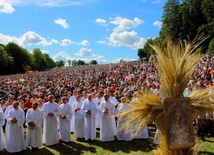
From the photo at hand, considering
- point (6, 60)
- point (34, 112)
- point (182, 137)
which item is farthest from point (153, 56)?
point (6, 60)

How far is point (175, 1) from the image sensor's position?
69.6 m

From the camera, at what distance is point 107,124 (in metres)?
12.4

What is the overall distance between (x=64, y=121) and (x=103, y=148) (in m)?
2.36

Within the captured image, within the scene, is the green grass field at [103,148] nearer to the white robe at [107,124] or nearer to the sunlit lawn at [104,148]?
the sunlit lawn at [104,148]

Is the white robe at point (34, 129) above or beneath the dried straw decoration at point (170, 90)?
beneath

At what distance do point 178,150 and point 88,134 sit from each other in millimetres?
8541

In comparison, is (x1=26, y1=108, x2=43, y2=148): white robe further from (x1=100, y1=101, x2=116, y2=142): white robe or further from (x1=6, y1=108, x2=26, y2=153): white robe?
(x1=100, y1=101, x2=116, y2=142): white robe

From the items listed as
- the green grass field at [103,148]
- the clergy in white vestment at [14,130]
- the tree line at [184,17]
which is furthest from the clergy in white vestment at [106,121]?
the tree line at [184,17]

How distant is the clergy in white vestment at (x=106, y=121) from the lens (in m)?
12.3

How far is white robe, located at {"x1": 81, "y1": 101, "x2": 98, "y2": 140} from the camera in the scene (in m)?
12.4

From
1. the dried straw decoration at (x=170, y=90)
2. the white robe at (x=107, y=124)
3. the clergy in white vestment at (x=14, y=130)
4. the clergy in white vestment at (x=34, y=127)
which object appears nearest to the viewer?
the dried straw decoration at (x=170, y=90)

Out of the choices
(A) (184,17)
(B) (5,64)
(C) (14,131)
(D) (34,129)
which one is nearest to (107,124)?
(D) (34,129)

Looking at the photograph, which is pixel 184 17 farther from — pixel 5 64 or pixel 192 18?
pixel 5 64

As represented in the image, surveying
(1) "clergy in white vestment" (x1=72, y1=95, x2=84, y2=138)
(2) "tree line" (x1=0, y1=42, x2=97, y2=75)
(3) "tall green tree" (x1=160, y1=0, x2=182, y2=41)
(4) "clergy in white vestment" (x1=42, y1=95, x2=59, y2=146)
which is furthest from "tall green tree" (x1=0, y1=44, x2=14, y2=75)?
(4) "clergy in white vestment" (x1=42, y1=95, x2=59, y2=146)
